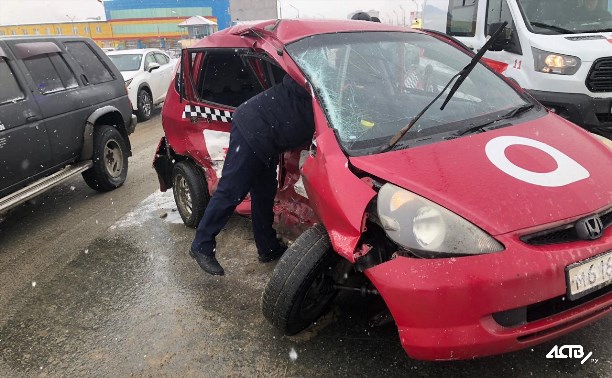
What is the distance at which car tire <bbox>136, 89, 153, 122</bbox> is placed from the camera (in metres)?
10.3

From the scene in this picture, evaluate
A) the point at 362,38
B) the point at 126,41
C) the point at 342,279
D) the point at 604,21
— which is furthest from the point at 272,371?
the point at 126,41

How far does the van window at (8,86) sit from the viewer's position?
4133 millimetres

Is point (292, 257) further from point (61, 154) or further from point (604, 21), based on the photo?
point (604, 21)

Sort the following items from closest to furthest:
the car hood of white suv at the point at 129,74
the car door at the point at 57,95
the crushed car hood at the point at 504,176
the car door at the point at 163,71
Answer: the crushed car hood at the point at 504,176
the car door at the point at 57,95
the car hood of white suv at the point at 129,74
the car door at the point at 163,71

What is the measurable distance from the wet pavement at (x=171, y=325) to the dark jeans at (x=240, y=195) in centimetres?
31

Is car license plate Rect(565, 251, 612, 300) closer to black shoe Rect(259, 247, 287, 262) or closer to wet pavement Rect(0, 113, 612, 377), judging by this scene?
wet pavement Rect(0, 113, 612, 377)

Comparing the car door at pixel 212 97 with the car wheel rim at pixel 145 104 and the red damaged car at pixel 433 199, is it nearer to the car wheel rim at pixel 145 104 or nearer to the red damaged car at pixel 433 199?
the red damaged car at pixel 433 199

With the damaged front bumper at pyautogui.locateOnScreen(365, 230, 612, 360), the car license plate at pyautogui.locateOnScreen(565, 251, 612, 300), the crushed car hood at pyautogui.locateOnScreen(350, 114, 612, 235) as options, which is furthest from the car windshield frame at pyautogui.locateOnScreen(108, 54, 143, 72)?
the car license plate at pyautogui.locateOnScreen(565, 251, 612, 300)

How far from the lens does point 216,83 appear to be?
3.89 meters

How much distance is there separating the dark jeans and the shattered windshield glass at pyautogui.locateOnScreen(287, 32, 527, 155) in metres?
0.64

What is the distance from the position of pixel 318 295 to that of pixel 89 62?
438cm

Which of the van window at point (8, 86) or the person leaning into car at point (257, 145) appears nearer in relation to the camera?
the person leaning into car at point (257, 145)

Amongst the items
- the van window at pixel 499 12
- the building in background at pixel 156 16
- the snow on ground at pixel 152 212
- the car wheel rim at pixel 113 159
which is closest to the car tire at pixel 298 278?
the snow on ground at pixel 152 212

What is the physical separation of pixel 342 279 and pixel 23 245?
10.3 ft
